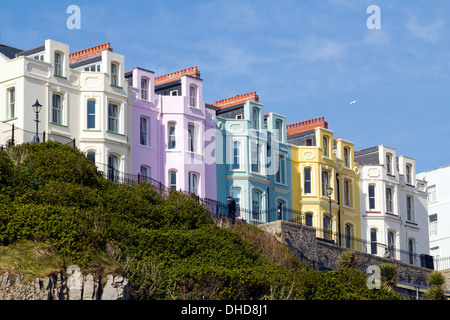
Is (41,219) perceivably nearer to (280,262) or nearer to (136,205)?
(136,205)

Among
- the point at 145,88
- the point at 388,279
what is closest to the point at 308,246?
the point at 388,279

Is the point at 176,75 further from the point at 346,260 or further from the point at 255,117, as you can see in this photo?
the point at 346,260

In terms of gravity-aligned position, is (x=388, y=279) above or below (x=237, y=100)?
below

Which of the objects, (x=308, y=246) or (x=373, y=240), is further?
→ (x=373, y=240)

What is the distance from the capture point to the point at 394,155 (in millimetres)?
84312

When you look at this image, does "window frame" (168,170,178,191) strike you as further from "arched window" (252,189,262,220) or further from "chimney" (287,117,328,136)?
"chimney" (287,117,328,136)

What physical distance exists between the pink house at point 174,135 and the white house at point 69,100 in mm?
1437

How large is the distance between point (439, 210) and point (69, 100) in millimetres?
42563

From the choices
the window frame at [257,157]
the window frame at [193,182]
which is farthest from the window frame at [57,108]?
the window frame at [257,157]

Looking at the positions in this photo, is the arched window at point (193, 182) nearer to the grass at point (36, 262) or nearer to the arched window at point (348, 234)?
the arched window at point (348, 234)

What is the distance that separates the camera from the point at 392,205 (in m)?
82.2

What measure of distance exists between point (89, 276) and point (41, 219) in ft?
12.3

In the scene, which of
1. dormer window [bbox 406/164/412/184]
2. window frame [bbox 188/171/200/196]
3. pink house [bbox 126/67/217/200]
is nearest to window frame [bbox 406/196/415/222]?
dormer window [bbox 406/164/412/184]
